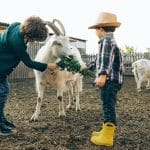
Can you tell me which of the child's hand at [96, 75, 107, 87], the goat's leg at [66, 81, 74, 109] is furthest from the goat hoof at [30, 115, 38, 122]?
the child's hand at [96, 75, 107, 87]

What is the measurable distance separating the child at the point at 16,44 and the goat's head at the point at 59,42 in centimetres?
119

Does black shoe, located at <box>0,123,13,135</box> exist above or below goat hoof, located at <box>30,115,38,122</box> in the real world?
above

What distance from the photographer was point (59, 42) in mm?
7410

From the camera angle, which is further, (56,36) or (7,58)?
(56,36)

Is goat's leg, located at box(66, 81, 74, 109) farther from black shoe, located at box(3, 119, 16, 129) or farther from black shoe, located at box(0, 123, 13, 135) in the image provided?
black shoe, located at box(0, 123, 13, 135)

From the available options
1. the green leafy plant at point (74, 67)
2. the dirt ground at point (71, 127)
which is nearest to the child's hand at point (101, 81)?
the dirt ground at point (71, 127)

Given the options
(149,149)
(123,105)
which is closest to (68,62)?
(149,149)

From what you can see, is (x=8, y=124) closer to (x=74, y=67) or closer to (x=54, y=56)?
(x=74, y=67)

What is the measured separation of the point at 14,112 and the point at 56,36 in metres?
2.06

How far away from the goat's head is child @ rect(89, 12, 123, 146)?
5.46ft

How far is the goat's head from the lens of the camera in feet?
24.0

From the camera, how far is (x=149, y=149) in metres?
5.50

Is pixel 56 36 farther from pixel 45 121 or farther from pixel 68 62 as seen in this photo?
pixel 45 121

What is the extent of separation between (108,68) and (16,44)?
1.41m
